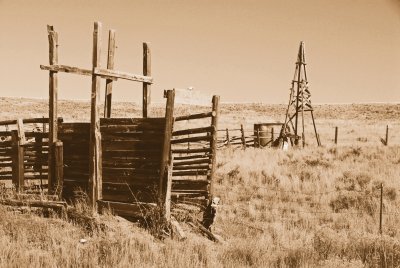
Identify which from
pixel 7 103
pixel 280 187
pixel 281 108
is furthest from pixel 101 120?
pixel 281 108

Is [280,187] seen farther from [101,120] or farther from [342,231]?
[101,120]

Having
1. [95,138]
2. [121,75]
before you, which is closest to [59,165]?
[95,138]

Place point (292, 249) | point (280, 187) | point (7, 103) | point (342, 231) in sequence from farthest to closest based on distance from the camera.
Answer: point (7, 103) < point (280, 187) < point (342, 231) < point (292, 249)

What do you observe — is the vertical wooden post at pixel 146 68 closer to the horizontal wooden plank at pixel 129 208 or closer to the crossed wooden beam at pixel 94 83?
the crossed wooden beam at pixel 94 83

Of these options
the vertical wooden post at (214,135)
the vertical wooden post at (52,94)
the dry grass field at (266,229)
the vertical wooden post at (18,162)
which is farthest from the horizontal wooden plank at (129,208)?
the vertical wooden post at (18,162)

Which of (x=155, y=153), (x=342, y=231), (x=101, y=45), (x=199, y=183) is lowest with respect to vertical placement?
(x=342, y=231)

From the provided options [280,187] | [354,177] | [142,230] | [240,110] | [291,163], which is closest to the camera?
[142,230]

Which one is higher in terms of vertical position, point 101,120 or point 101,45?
point 101,45

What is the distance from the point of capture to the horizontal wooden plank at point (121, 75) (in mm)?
8297

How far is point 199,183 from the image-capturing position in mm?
9844

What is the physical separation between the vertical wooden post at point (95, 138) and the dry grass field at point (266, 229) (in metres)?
0.56

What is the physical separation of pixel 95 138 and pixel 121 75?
3.96 feet

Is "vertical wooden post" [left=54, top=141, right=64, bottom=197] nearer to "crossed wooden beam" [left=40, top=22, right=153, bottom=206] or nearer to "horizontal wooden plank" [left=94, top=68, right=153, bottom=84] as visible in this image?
"crossed wooden beam" [left=40, top=22, right=153, bottom=206]

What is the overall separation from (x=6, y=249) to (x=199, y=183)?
439 cm
